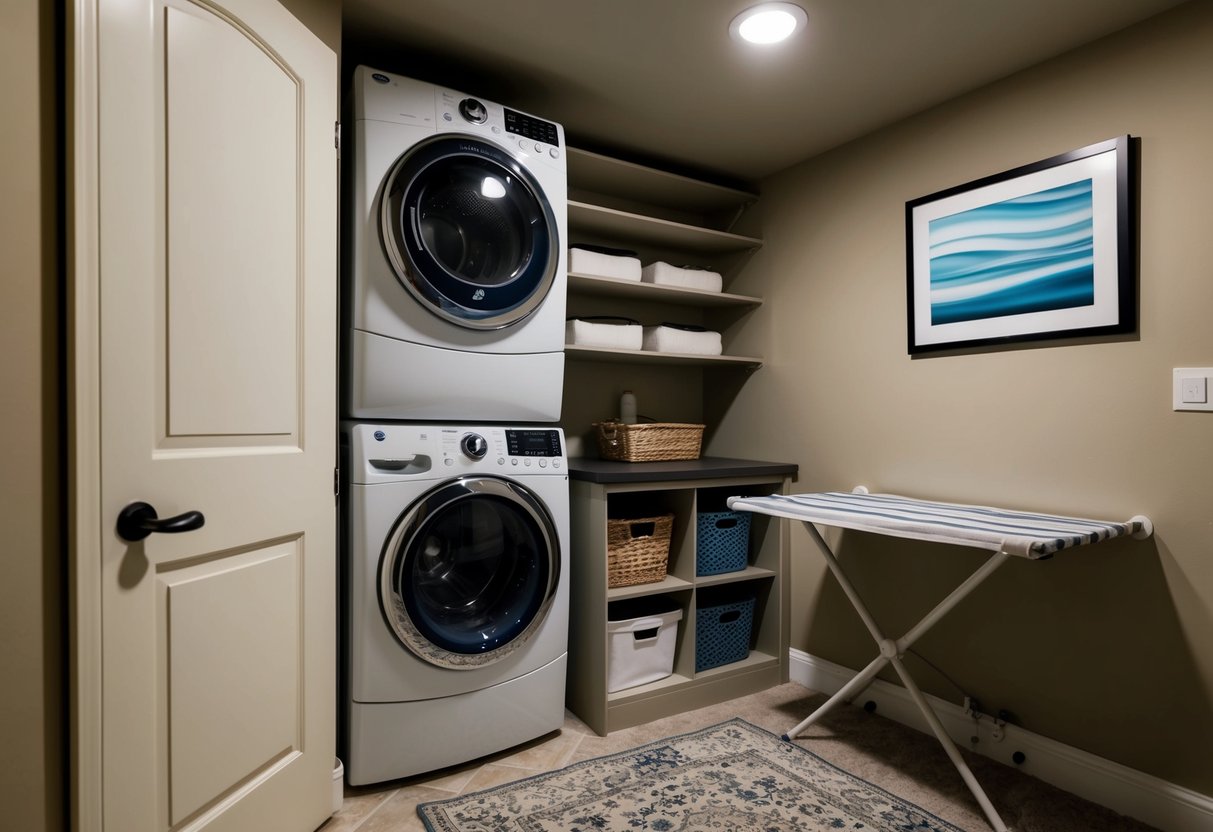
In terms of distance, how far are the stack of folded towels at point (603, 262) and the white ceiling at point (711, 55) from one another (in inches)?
18.9

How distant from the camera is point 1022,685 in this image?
200 centimetres

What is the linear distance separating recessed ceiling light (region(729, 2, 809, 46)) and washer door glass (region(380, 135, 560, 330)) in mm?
746

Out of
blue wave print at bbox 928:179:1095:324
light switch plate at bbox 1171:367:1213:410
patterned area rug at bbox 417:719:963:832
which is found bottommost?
patterned area rug at bbox 417:719:963:832

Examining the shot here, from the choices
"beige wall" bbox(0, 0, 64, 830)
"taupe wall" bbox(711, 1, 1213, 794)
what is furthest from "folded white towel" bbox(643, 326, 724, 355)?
"beige wall" bbox(0, 0, 64, 830)

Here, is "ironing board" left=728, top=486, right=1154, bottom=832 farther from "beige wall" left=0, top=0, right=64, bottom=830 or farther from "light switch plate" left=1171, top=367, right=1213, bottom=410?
"beige wall" left=0, top=0, right=64, bottom=830

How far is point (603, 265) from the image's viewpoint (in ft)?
8.05

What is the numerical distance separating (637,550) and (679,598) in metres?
0.30

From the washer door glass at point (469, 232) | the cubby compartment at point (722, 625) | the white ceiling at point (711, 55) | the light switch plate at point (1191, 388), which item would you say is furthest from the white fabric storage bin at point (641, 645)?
the white ceiling at point (711, 55)

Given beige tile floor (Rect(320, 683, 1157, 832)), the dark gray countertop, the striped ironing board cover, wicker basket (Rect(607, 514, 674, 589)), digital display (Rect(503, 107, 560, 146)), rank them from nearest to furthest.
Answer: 1. the striped ironing board cover
2. beige tile floor (Rect(320, 683, 1157, 832))
3. digital display (Rect(503, 107, 560, 146))
4. the dark gray countertop
5. wicker basket (Rect(607, 514, 674, 589))

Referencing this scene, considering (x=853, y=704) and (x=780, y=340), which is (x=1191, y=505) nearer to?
(x=853, y=704)

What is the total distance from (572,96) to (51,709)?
2.14 meters

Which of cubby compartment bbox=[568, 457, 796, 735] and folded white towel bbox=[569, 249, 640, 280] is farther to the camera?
folded white towel bbox=[569, 249, 640, 280]

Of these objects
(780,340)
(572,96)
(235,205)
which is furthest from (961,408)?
(235,205)

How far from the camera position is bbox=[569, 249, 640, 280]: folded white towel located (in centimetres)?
239
